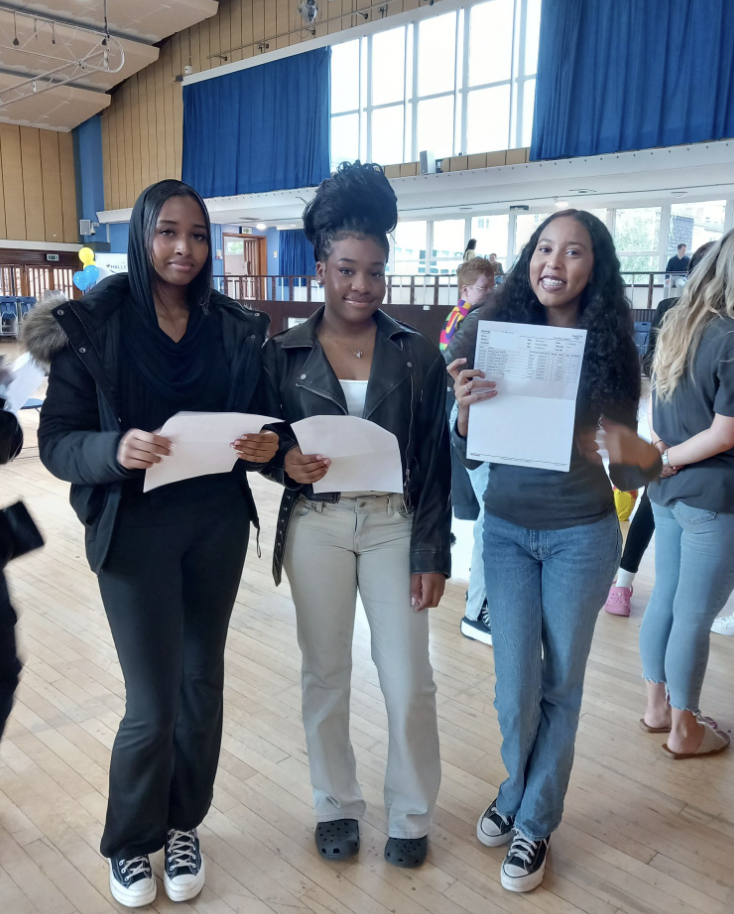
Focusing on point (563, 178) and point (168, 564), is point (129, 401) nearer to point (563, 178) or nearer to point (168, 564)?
point (168, 564)

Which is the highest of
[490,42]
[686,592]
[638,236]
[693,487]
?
[490,42]

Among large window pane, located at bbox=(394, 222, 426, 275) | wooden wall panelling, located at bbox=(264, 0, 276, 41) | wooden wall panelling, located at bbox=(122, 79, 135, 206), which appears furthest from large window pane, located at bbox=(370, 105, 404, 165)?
wooden wall panelling, located at bbox=(122, 79, 135, 206)

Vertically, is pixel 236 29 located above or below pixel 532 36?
above

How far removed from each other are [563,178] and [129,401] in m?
12.0

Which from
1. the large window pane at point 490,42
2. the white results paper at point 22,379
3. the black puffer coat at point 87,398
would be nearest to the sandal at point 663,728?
the black puffer coat at point 87,398

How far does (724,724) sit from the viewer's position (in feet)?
8.24

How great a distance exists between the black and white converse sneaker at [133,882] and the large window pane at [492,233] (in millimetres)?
14951

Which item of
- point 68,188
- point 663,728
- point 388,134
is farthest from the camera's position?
point 68,188

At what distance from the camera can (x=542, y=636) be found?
1738 millimetres

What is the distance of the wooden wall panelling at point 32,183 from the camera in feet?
64.4

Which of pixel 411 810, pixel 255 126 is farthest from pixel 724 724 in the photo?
pixel 255 126

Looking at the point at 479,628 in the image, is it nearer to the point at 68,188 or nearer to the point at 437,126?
the point at 437,126

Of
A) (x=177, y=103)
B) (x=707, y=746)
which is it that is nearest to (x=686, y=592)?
(x=707, y=746)

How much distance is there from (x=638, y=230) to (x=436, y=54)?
5340 millimetres
